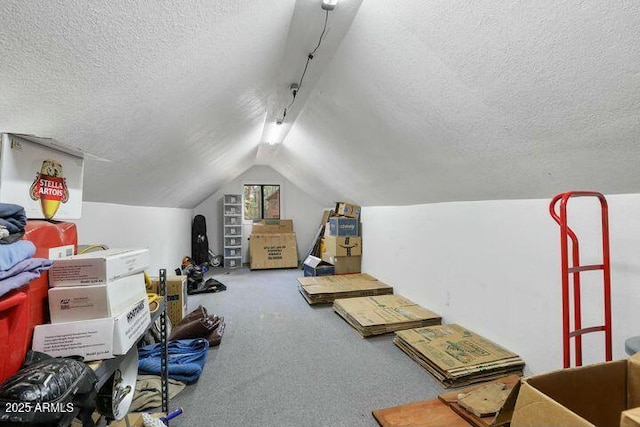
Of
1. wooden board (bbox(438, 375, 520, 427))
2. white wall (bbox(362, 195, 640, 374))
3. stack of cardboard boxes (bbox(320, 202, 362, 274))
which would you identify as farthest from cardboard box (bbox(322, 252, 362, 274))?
wooden board (bbox(438, 375, 520, 427))

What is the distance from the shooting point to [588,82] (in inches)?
47.6

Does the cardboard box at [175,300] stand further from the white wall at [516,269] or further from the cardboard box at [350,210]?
the cardboard box at [350,210]

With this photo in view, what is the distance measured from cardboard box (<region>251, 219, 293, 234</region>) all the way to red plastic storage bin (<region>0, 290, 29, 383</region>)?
236 inches

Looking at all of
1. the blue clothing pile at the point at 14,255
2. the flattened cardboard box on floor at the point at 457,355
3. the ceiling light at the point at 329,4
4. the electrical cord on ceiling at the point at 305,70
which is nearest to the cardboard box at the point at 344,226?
the electrical cord on ceiling at the point at 305,70

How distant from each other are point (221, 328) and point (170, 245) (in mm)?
2372

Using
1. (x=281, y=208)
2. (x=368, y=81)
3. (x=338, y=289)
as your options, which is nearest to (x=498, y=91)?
(x=368, y=81)

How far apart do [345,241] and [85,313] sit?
437cm

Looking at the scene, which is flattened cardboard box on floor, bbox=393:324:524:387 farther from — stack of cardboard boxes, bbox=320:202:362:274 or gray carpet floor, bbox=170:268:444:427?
stack of cardboard boxes, bbox=320:202:362:274

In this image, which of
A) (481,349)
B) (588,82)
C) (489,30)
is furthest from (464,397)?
(489,30)

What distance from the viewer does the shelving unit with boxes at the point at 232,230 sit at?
22.8ft

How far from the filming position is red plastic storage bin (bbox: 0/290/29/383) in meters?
0.76

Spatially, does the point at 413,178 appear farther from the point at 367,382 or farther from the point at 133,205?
the point at 133,205

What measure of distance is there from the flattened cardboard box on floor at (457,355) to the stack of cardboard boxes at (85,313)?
2.12m

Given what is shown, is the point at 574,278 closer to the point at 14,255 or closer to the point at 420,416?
the point at 420,416
